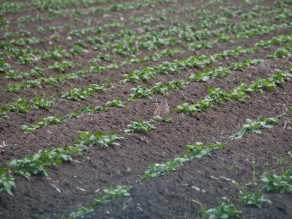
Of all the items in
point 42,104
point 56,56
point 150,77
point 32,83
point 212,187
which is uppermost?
point 56,56

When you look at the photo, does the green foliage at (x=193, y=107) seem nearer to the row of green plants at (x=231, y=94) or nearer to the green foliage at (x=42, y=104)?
the row of green plants at (x=231, y=94)

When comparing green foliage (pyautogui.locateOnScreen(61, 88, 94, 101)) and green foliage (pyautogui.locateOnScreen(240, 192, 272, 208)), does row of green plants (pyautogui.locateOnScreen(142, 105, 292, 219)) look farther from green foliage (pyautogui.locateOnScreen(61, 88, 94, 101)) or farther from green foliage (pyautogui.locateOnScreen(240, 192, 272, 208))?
green foliage (pyautogui.locateOnScreen(61, 88, 94, 101))

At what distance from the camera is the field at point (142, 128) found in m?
3.53

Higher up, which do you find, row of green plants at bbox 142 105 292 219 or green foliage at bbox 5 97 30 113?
green foliage at bbox 5 97 30 113

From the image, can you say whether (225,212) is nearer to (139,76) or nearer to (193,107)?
(193,107)

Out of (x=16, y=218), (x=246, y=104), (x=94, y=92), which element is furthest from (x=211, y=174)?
(x=94, y=92)

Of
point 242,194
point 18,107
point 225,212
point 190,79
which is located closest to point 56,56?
point 18,107

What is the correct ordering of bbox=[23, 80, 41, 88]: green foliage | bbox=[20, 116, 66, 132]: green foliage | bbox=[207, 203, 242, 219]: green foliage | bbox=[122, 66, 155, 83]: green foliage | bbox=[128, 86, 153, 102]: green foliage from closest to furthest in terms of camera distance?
bbox=[207, 203, 242, 219]: green foliage < bbox=[20, 116, 66, 132]: green foliage < bbox=[128, 86, 153, 102]: green foliage < bbox=[23, 80, 41, 88]: green foliage < bbox=[122, 66, 155, 83]: green foliage

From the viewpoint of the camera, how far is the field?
3.53 m

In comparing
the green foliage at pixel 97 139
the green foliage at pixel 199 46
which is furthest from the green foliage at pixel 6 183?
the green foliage at pixel 199 46

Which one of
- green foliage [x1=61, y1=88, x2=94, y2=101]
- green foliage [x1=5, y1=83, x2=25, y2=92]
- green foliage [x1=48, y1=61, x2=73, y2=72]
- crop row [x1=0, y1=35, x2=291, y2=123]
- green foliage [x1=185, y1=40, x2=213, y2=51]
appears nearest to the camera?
crop row [x1=0, y1=35, x2=291, y2=123]

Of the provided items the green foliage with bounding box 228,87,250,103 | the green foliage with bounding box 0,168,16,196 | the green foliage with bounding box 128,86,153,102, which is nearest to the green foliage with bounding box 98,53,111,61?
the green foliage with bounding box 128,86,153,102

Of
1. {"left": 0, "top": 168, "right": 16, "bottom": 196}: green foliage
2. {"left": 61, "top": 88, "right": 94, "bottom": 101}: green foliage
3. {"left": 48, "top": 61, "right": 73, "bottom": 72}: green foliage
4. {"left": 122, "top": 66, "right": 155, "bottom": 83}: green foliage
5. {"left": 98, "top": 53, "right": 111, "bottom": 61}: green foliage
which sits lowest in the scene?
{"left": 0, "top": 168, "right": 16, "bottom": 196}: green foliage

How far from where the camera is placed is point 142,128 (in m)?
5.22
